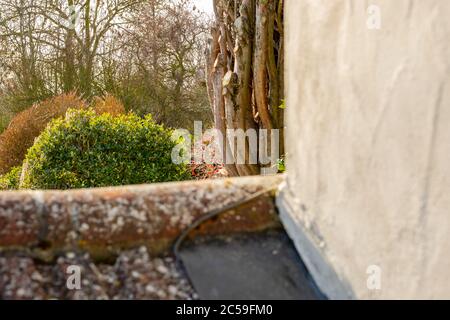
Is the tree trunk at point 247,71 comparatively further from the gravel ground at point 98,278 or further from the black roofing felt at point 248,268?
the gravel ground at point 98,278

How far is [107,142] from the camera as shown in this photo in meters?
6.71

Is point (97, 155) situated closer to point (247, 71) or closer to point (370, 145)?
point (247, 71)

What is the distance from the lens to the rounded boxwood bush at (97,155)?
21.4 feet

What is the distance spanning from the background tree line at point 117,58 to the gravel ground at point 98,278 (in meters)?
14.5

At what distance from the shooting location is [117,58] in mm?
16203

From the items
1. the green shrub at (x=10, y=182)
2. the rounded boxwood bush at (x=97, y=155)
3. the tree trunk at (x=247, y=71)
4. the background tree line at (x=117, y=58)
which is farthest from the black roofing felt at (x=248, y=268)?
the background tree line at (x=117, y=58)

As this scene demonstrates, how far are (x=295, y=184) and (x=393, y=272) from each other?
0.47m

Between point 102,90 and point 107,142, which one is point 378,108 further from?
point 102,90

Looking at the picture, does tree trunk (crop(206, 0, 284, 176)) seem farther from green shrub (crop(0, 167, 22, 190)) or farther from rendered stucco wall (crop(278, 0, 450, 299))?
rendered stucco wall (crop(278, 0, 450, 299))

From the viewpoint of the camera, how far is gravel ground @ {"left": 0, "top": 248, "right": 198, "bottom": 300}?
1.26 metres

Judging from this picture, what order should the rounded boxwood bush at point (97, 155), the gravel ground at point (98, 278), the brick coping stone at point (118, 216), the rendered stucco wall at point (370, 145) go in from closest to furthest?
the rendered stucco wall at point (370, 145)
the gravel ground at point (98, 278)
the brick coping stone at point (118, 216)
the rounded boxwood bush at point (97, 155)

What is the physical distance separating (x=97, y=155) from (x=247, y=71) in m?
2.15

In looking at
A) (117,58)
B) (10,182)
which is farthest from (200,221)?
(117,58)
